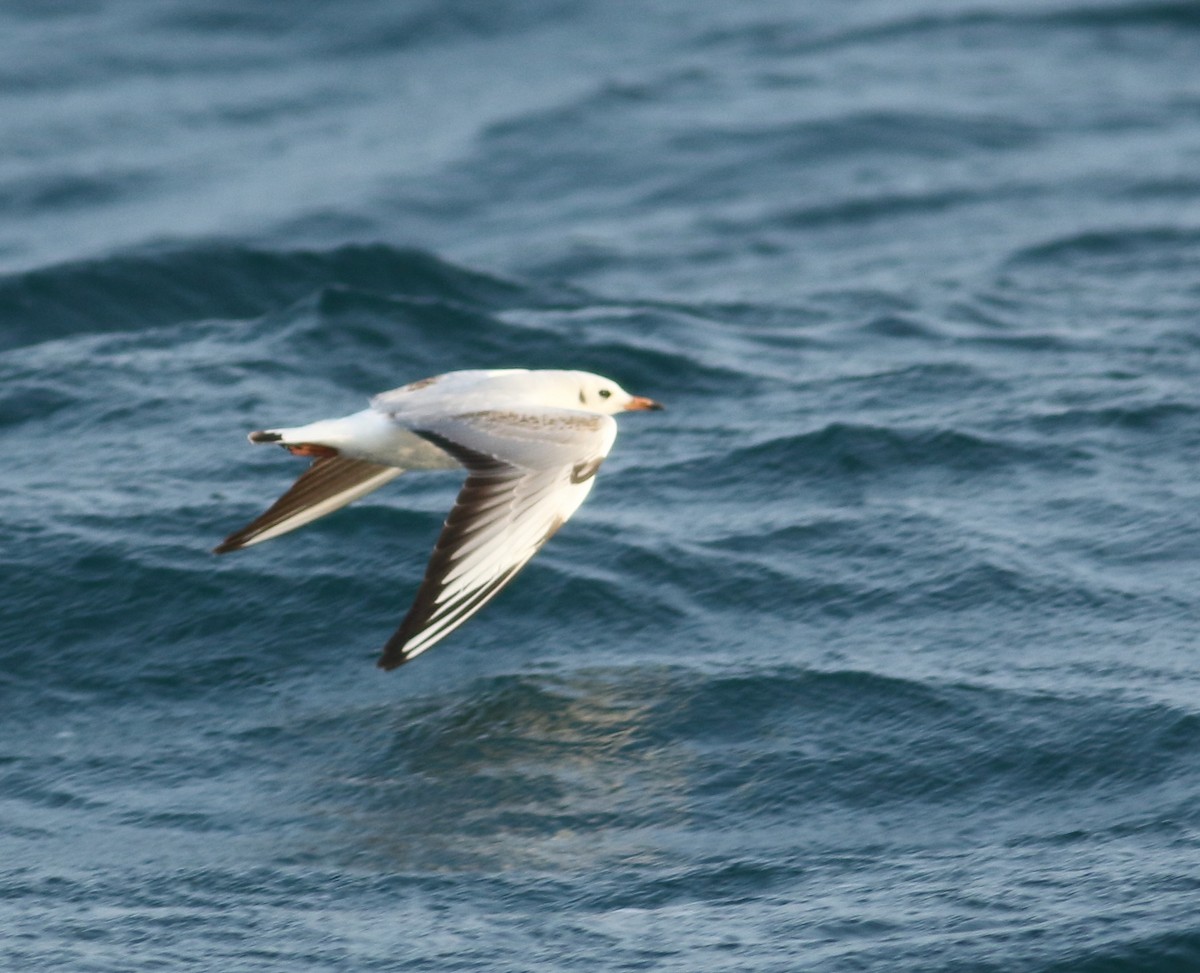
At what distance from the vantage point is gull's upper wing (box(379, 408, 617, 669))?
320 inches

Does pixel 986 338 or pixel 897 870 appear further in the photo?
pixel 986 338

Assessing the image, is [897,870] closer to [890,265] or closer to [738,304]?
[738,304]

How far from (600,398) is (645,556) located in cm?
205

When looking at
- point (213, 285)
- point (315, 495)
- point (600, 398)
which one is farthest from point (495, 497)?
point (213, 285)

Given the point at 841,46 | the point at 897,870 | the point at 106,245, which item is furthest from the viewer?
the point at 841,46

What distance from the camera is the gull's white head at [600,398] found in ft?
31.1

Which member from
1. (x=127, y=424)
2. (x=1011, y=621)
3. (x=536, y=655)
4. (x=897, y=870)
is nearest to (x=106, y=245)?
(x=127, y=424)

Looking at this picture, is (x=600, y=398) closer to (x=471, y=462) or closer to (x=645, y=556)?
(x=471, y=462)

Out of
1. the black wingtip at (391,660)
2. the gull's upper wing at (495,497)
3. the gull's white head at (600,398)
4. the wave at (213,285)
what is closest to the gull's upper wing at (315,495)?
the gull's upper wing at (495,497)

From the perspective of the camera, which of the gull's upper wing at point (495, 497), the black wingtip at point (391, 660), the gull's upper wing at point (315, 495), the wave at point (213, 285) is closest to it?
the black wingtip at point (391, 660)

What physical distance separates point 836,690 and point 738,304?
746 centimetres

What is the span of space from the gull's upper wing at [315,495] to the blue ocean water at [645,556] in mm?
1034

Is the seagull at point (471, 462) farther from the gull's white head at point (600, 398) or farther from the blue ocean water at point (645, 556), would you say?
the blue ocean water at point (645, 556)

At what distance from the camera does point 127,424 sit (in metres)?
13.6
